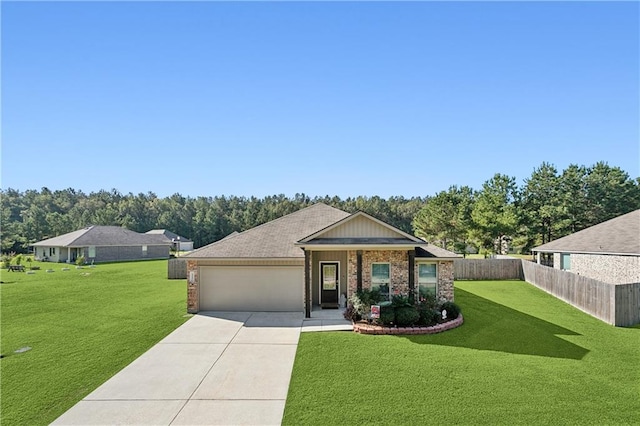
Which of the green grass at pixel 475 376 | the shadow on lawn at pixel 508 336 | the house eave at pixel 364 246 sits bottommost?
the shadow on lawn at pixel 508 336

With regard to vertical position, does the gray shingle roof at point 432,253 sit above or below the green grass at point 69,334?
above

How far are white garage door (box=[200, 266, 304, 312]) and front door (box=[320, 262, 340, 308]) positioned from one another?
46.3 inches

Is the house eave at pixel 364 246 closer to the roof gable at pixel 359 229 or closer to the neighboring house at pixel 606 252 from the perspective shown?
the roof gable at pixel 359 229

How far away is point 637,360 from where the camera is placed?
9.21 metres

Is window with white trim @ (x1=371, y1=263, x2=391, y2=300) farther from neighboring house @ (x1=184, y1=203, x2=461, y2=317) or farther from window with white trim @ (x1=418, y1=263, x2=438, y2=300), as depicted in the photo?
window with white trim @ (x1=418, y1=263, x2=438, y2=300)

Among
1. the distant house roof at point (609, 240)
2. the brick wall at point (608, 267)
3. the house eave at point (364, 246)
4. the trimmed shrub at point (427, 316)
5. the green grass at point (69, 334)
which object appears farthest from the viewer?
the distant house roof at point (609, 240)

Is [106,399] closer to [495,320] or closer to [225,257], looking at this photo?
[225,257]

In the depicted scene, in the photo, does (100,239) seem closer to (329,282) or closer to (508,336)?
(329,282)

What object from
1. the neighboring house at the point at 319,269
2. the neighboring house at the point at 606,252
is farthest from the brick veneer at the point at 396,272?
the neighboring house at the point at 606,252

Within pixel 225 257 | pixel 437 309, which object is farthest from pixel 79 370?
pixel 437 309

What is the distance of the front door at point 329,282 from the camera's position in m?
15.4

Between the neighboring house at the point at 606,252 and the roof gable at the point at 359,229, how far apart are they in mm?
12284

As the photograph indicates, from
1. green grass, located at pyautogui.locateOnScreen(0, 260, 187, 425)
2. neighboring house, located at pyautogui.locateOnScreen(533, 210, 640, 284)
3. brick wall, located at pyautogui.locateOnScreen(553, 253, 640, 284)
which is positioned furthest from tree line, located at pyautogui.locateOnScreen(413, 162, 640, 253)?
green grass, located at pyautogui.locateOnScreen(0, 260, 187, 425)

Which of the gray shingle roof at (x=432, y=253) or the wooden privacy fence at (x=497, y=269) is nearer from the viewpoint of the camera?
the gray shingle roof at (x=432, y=253)
